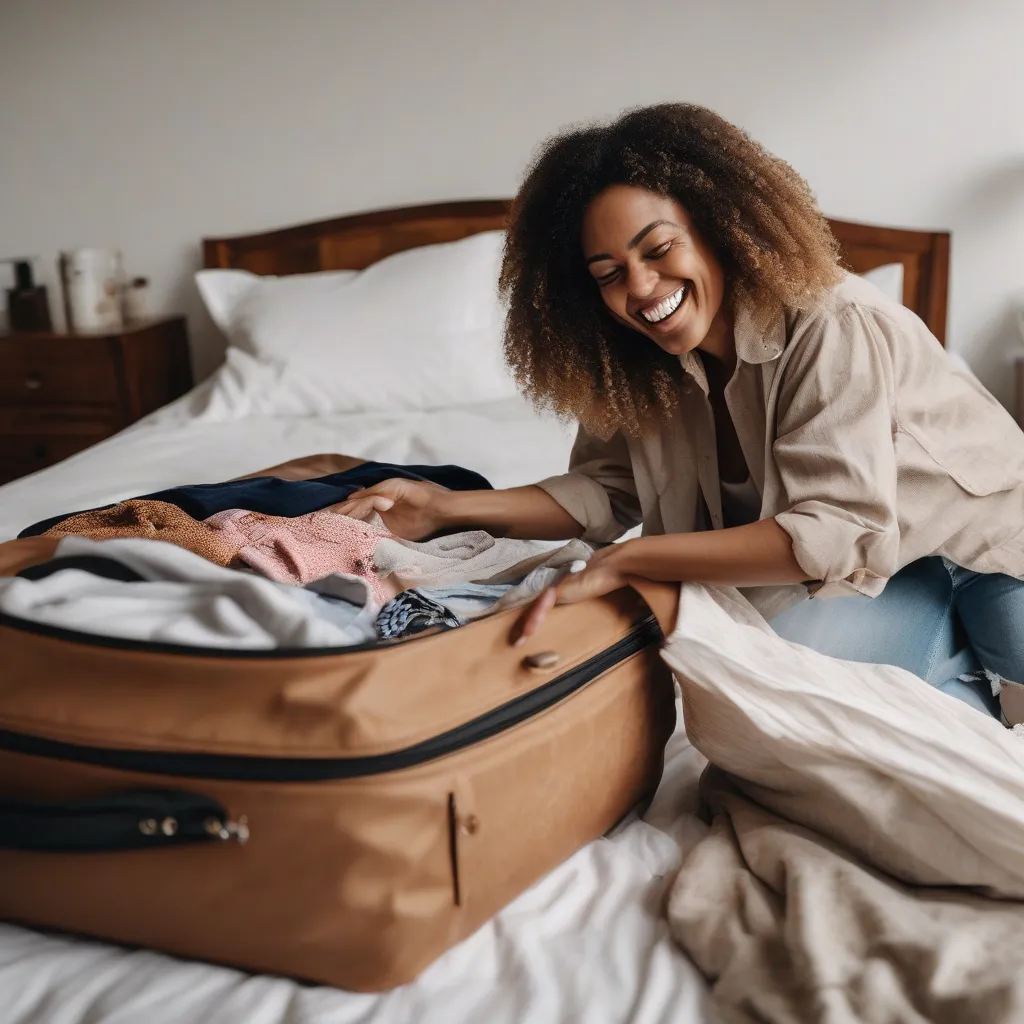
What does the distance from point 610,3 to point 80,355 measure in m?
1.56

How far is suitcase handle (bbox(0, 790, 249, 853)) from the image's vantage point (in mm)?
664

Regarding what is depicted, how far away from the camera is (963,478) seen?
1117 millimetres

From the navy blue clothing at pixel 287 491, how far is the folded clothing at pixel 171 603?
0.27 m

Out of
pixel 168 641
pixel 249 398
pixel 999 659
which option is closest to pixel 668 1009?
pixel 168 641

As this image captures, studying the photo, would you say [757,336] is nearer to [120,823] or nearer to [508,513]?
[508,513]

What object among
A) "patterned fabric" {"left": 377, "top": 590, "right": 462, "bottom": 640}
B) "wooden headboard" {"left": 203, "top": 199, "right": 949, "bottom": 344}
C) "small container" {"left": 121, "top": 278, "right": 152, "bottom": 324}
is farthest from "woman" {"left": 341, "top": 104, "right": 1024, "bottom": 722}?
"small container" {"left": 121, "top": 278, "right": 152, "bottom": 324}

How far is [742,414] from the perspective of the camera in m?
1.09

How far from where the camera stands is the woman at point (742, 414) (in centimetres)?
95

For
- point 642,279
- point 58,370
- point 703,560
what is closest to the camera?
point 703,560

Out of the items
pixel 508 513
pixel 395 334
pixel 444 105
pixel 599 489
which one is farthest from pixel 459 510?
Result: pixel 444 105

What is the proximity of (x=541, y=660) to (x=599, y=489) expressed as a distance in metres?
0.49

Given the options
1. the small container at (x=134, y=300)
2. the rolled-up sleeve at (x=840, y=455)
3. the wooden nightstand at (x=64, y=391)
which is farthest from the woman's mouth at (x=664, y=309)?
the small container at (x=134, y=300)

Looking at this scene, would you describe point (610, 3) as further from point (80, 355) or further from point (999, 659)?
point (999, 659)

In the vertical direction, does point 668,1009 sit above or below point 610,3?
below
